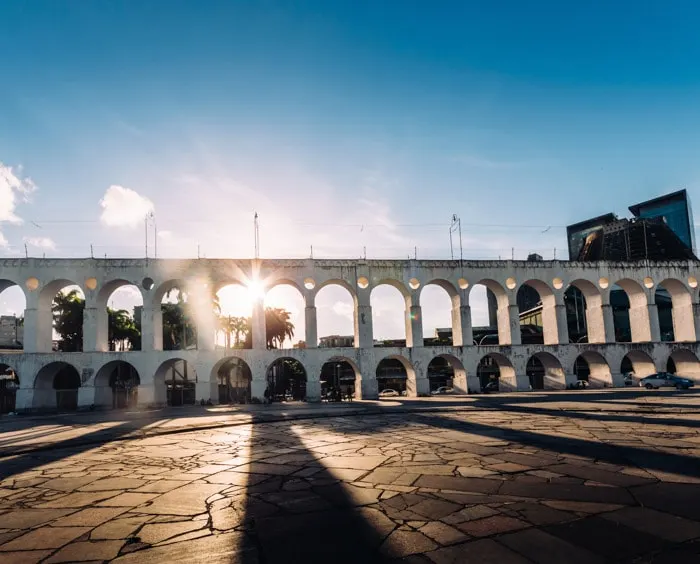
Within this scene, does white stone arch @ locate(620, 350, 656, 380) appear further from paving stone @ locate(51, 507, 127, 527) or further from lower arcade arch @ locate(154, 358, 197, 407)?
paving stone @ locate(51, 507, 127, 527)

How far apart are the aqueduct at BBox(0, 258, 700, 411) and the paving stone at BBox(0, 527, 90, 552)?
2347 cm

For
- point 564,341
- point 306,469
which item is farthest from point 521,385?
point 306,469

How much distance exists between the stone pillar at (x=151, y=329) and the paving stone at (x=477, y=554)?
26.7m

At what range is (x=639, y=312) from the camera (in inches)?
1310

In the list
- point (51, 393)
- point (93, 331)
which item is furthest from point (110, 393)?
point (93, 331)

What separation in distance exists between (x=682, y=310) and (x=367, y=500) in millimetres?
35540

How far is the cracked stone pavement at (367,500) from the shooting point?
13.3 feet

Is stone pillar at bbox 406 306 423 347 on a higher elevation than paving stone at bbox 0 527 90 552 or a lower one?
higher

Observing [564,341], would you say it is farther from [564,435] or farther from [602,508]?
[602,508]

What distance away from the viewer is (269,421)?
15.2m

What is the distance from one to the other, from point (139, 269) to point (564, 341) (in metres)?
26.1

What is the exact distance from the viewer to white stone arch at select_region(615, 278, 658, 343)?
3275 cm

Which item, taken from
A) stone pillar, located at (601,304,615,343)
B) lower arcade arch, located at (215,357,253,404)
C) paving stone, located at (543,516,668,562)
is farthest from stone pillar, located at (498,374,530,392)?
paving stone, located at (543,516,668,562)

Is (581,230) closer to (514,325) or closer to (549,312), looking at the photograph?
(549,312)
